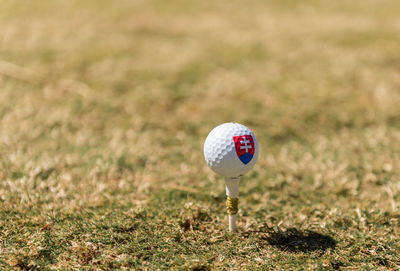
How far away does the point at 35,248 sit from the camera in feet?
11.8

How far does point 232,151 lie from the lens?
140 inches

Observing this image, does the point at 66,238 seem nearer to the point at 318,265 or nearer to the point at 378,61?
the point at 318,265

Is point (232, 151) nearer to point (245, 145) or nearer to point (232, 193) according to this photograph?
point (245, 145)

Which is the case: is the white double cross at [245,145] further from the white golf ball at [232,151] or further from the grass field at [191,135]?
the grass field at [191,135]

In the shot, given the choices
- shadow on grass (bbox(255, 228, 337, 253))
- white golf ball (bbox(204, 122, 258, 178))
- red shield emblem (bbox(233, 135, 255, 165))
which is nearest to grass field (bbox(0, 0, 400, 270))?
shadow on grass (bbox(255, 228, 337, 253))

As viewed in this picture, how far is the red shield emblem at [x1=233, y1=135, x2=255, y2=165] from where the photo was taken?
3.57m

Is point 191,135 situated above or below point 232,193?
above

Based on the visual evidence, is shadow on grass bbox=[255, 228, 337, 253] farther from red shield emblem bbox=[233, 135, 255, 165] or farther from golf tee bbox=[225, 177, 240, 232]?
red shield emblem bbox=[233, 135, 255, 165]

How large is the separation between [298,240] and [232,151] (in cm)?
116

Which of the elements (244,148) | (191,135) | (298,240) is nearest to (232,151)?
(244,148)

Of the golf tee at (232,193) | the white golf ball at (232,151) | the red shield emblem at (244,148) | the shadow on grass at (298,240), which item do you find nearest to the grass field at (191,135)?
the shadow on grass at (298,240)

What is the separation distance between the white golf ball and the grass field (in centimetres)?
76

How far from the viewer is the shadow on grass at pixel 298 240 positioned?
12.3 ft

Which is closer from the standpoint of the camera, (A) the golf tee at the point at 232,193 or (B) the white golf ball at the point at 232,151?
(B) the white golf ball at the point at 232,151
